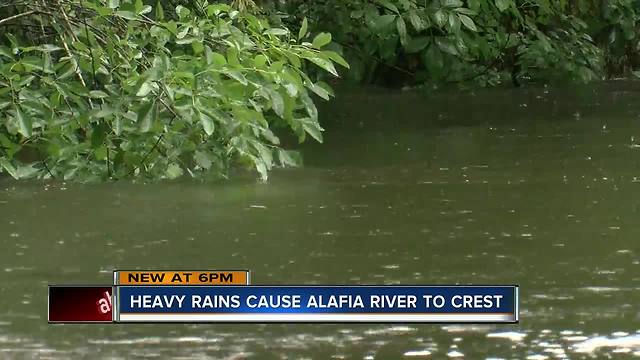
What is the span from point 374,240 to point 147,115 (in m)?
1.38

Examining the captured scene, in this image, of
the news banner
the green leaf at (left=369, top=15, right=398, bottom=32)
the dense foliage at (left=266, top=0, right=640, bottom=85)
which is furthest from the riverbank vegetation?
the dense foliage at (left=266, top=0, right=640, bottom=85)

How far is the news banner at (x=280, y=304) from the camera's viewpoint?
5.98 meters

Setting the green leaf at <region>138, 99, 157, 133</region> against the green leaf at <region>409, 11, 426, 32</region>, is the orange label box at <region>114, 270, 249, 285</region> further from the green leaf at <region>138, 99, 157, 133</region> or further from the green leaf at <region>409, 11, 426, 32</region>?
the green leaf at <region>409, 11, 426, 32</region>

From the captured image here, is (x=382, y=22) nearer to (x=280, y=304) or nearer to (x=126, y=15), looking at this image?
(x=126, y=15)

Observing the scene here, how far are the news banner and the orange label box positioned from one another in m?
0.20

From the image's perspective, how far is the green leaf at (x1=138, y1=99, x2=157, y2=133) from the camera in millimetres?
6883

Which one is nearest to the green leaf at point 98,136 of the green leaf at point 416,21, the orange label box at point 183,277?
the orange label box at point 183,277

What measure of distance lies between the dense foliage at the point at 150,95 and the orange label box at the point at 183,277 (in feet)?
1.95

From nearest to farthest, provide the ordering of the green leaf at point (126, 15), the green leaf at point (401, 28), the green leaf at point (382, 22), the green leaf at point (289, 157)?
the green leaf at point (126, 15)
the green leaf at point (289, 157)
the green leaf at point (401, 28)
the green leaf at point (382, 22)

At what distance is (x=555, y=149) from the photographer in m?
11.1

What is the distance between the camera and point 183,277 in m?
6.79

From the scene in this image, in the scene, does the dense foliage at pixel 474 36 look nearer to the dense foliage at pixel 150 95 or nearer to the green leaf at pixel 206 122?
the dense foliage at pixel 150 95

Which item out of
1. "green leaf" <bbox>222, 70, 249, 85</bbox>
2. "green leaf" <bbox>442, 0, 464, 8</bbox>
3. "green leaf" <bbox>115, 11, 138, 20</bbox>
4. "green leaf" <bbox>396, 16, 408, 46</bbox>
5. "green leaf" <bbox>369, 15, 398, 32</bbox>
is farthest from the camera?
"green leaf" <bbox>442, 0, 464, 8</bbox>

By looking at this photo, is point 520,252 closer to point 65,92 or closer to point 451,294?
point 451,294
